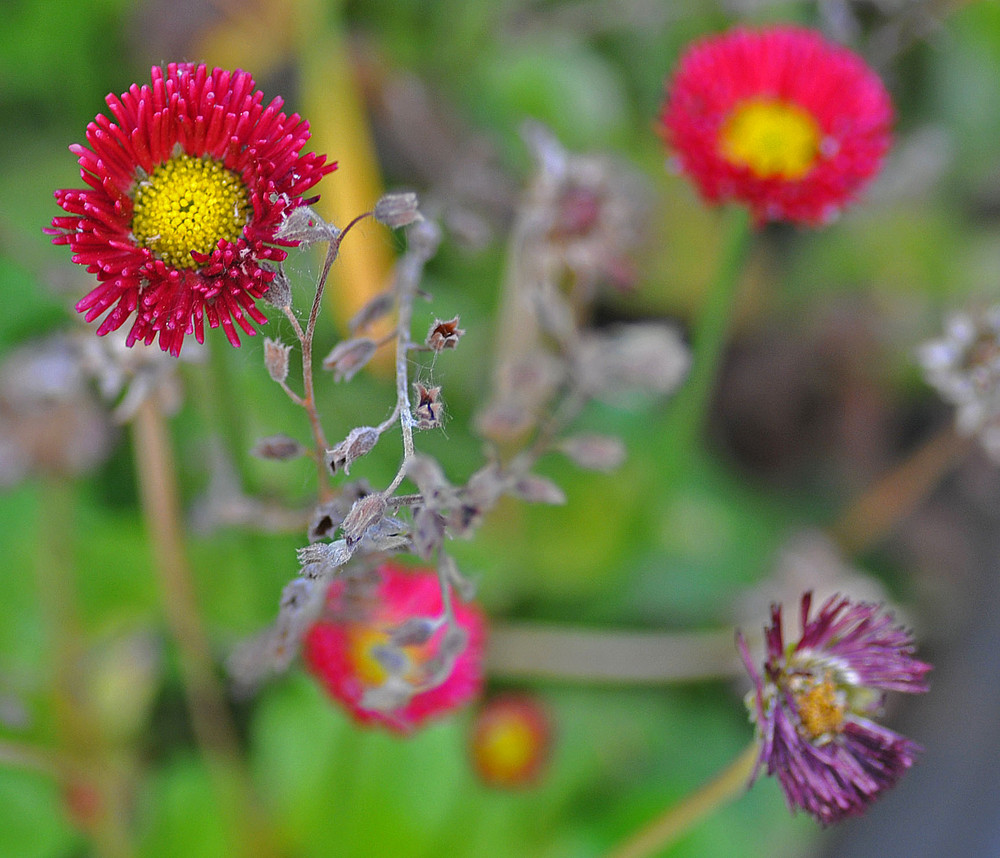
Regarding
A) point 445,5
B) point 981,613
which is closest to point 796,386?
point 981,613

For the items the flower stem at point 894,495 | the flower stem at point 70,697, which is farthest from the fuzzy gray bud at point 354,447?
the flower stem at point 894,495

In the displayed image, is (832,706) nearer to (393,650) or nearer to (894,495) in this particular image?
(393,650)

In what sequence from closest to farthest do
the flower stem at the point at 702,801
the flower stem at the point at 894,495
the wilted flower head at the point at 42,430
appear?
the flower stem at the point at 702,801, the wilted flower head at the point at 42,430, the flower stem at the point at 894,495

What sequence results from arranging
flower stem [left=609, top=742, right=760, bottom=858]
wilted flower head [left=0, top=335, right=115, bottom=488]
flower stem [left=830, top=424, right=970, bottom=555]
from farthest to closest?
flower stem [left=830, top=424, right=970, bottom=555]
wilted flower head [left=0, top=335, right=115, bottom=488]
flower stem [left=609, top=742, right=760, bottom=858]

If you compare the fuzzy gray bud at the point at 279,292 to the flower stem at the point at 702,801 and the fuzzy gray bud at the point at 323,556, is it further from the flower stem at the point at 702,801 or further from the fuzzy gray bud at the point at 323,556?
the flower stem at the point at 702,801

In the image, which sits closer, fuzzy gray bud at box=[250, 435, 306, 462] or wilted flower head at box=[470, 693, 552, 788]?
fuzzy gray bud at box=[250, 435, 306, 462]

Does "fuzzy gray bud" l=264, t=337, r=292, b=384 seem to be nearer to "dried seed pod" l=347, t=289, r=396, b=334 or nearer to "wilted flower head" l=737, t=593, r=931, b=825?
"dried seed pod" l=347, t=289, r=396, b=334

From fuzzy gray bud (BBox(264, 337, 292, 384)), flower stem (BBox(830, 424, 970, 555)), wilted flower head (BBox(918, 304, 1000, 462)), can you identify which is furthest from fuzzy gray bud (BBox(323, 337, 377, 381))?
flower stem (BBox(830, 424, 970, 555))
